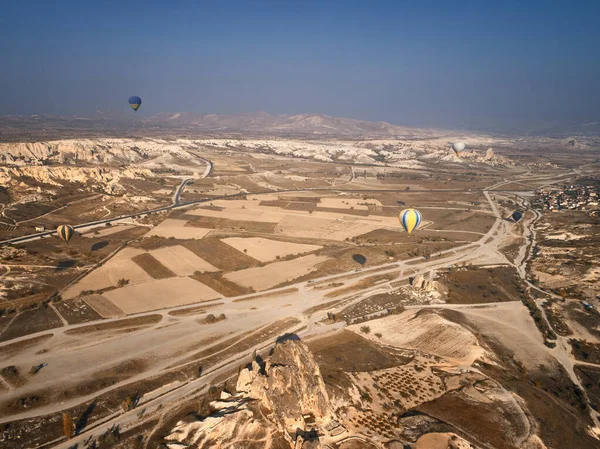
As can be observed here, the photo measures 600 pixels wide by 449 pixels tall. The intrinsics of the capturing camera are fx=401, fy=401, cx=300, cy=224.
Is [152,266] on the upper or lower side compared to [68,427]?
lower

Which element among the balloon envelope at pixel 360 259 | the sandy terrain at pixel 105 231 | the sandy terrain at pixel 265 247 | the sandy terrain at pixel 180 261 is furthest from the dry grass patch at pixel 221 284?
the sandy terrain at pixel 105 231

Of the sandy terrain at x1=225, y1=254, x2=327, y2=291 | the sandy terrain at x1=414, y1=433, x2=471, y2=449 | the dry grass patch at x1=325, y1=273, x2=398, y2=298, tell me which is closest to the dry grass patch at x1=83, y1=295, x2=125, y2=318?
the sandy terrain at x1=225, y1=254, x2=327, y2=291

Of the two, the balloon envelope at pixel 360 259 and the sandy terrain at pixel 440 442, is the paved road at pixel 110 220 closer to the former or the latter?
the balloon envelope at pixel 360 259

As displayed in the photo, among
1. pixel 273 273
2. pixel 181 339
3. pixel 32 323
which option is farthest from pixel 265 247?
pixel 32 323

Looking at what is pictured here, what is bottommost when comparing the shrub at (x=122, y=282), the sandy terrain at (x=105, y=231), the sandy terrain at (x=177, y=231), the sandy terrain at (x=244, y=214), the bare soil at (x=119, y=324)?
the bare soil at (x=119, y=324)

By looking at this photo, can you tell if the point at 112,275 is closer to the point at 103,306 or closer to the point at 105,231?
the point at 103,306

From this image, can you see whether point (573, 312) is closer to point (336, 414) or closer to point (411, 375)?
point (411, 375)
